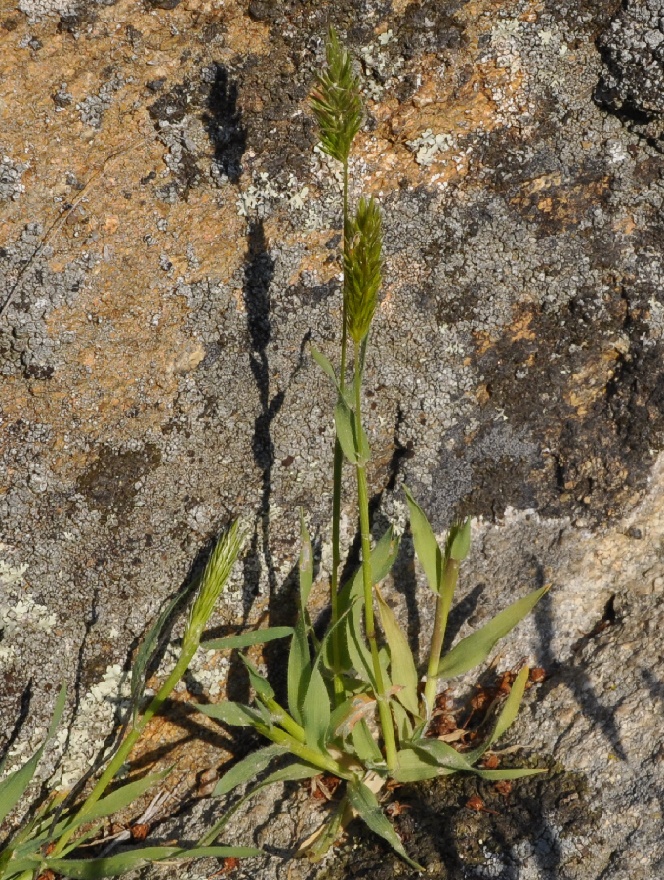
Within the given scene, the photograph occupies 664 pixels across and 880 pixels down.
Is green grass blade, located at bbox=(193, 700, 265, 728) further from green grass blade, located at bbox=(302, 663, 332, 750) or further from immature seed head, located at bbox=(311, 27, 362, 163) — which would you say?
immature seed head, located at bbox=(311, 27, 362, 163)

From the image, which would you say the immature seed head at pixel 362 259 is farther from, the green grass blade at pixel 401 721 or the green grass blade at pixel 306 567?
the green grass blade at pixel 401 721

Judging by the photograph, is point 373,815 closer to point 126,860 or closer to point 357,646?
point 357,646

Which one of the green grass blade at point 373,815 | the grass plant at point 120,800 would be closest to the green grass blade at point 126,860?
the grass plant at point 120,800

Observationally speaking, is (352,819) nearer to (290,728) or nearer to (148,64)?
(290,728)

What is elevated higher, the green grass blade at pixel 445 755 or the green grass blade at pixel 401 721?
the green grass blade at pixel 401 721

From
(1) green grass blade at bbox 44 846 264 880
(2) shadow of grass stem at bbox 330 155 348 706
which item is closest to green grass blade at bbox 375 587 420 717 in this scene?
(2) shadow of grass stem at bbox 330 155 348 706

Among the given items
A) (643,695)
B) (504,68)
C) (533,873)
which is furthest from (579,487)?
(504,68)

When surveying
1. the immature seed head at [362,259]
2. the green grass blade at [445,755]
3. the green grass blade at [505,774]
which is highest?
the immature seed head at [362,259]
